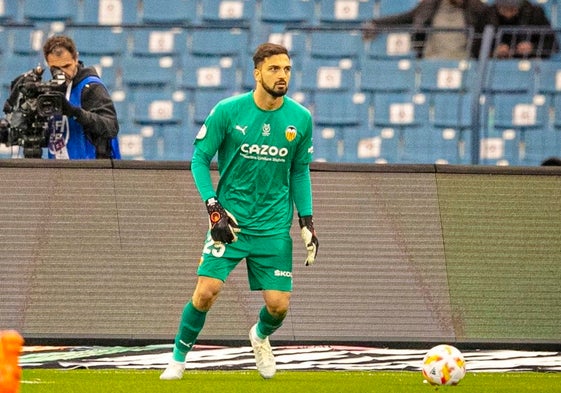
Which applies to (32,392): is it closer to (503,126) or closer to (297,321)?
(297,321)

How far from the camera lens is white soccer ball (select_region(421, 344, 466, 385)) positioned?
8312 millimetres

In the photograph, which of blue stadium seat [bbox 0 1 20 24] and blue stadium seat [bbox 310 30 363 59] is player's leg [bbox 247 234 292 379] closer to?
blue stadium seat [bbox 310 30 363 59]

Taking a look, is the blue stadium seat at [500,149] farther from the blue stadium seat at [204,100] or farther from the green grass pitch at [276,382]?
the green grass pitch at [276,382]

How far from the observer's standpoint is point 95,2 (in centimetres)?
1772

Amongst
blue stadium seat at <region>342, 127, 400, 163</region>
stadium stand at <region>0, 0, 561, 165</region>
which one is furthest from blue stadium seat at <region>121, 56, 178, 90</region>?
blue stadium seat at <region>342, 127, 400, 163</region>

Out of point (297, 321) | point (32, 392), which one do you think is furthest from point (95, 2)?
point (32, 392)

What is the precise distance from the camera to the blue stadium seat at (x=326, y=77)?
16219 mm

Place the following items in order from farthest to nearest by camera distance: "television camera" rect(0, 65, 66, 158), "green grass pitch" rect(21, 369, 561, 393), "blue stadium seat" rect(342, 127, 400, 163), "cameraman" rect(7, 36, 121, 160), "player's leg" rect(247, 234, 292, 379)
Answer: "blue stadium seat" rect(342, 127, 400, 163)
"cameraman" rect(7, 36, 121, 160)
"television camera" rect(0, 65, 66, 158)
"player's leg" rect(247, 234, 292, 379)
"green grass pitch" rect(21, 369, 561, 393)

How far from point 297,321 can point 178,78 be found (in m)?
5.79

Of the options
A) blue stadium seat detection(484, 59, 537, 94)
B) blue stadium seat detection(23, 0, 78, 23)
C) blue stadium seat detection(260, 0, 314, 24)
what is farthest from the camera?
blue stadium seat detection(23, 0, 78, 23)

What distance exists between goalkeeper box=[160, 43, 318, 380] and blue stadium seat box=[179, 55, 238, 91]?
719 cm

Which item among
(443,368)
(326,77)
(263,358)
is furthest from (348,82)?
(443,368)

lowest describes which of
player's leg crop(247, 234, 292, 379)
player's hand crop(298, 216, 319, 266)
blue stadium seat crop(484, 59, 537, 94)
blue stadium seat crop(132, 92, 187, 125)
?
player's leg crop(247, 234, 292, 379)

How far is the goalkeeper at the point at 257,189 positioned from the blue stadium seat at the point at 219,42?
24.6ft
